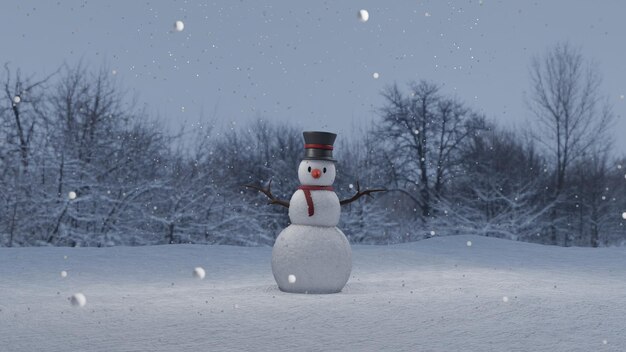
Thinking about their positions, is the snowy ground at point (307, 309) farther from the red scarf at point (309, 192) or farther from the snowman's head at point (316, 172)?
the snowman's head at point (316, 172)

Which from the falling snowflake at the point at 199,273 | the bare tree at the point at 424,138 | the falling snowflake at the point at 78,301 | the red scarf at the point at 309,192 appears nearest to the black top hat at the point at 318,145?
the red scarf at the point at 309,192

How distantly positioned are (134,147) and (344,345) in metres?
13.5

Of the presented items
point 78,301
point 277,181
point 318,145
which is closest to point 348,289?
point 318,145

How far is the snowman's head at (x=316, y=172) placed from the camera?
7355mm

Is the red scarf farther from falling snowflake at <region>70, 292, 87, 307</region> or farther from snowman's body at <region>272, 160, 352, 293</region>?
falling snowflake at <region>70, 292, 87, 307</region>

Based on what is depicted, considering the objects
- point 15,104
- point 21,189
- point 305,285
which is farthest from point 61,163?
point 305,285

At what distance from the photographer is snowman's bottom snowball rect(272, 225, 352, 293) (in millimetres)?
7086

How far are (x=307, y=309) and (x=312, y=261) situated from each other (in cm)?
138

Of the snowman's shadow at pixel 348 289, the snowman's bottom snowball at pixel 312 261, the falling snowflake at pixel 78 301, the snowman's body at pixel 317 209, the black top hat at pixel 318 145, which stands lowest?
the falling snowflake at pixel 78 301

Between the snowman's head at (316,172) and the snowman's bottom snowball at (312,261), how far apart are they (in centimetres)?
50

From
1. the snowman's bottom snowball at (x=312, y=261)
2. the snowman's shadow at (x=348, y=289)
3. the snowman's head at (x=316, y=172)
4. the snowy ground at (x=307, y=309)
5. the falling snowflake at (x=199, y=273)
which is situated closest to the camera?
the snowy ground at (x=307, y=309)

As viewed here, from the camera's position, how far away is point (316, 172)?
7340mm

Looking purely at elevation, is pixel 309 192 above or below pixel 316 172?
below

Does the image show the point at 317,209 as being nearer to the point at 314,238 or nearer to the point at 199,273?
the point at 314,238
